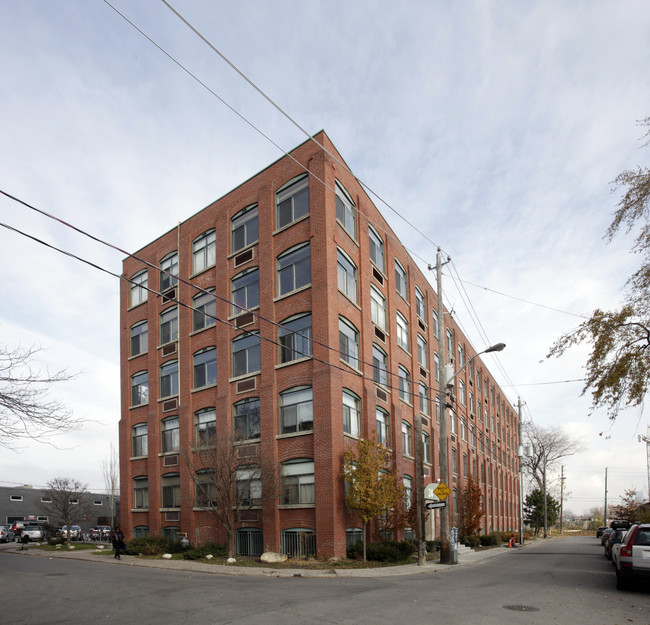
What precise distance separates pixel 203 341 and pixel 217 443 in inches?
297

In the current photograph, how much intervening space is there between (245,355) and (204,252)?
24.0 ft

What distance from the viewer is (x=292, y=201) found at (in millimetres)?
27750

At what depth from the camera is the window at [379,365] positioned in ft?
96.3

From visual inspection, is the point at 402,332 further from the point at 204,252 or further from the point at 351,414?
the point at 204,252

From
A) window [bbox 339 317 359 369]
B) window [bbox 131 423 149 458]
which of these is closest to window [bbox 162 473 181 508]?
window [bbox 131 423 149 458]

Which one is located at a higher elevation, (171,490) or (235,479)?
(235,479)

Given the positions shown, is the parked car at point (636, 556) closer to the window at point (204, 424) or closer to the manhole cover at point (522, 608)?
the manhole cover at point (522, 608)

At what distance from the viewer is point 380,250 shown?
109 ft

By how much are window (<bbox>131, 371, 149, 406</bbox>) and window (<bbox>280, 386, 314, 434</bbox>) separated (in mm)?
12596

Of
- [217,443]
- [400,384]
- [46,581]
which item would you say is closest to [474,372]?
[400,384]

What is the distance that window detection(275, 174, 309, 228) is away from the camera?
27.2 metres

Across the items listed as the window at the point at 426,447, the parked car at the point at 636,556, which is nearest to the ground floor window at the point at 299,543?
the parked car at the point at 636,556

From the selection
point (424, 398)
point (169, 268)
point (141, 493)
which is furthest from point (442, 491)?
point (169, 268)

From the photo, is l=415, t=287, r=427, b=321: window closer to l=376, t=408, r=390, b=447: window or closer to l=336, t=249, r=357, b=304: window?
l=376, t=408, r=390, b=447: window
